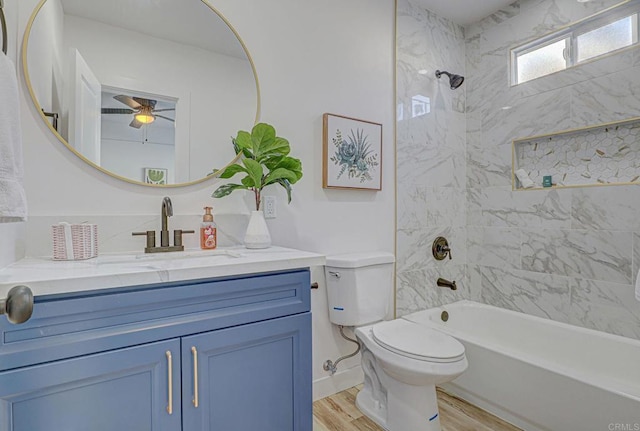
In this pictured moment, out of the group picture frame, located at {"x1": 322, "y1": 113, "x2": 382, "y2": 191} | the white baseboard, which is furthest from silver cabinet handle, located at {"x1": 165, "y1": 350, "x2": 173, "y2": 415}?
picture frame, located at {"x1": 322, "y1": 113, "x2": 382, "y2": 191}

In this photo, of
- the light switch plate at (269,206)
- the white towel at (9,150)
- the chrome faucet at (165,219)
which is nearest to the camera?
the white towel at (9,150)

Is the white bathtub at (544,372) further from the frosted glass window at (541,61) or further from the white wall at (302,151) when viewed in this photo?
the frosted glass window at (541,61)

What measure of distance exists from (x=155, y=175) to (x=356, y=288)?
117 centimetres

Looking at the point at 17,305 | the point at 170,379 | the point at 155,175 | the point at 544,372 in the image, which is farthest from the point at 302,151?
the point at 544,372

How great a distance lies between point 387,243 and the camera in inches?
90.7

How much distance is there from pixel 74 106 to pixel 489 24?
282 centimetres

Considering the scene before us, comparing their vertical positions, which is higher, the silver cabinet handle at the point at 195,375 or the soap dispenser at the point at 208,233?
the soap dispenser at the point at 208,233

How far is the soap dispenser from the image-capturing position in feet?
5.08

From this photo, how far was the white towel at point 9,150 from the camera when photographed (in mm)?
716

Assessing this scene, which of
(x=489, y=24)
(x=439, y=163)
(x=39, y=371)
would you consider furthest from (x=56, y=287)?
(x=489, y=24)

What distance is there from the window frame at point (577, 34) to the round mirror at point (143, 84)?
1.98 meters

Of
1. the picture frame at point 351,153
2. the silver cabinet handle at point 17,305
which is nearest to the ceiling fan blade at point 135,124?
the picture frame at point 351,153

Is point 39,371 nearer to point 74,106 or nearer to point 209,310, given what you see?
point 209,310

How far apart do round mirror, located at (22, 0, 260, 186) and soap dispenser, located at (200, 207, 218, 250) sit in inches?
8.0
